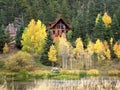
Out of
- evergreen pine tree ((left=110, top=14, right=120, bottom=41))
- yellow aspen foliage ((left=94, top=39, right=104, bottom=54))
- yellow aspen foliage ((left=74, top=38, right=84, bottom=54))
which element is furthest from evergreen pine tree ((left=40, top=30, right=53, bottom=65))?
evergreen pine tree ((left=110, top=14, right=120, bottom=41))

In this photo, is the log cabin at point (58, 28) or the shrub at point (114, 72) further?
the log cabin at point (58, 28)

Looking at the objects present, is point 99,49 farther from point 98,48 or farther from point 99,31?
point 99,31

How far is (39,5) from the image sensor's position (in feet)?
296

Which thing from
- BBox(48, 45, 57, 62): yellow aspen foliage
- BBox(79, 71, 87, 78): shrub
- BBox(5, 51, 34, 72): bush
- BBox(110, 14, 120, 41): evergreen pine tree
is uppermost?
BBox(110, 14, 120, 41): evergreen pine tree

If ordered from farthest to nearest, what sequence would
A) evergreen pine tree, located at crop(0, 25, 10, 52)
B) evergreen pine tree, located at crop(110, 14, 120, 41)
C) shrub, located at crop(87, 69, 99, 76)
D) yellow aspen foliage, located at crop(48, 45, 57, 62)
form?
1. evergreen pine tree, located at crop(110, 14, 120, 41)
2. evergreen pine tree, located at crop(0, 25, 10, 52)
3. yellow aspen foliage, located at crop(48, 45, 57, 62)
4. shrub, located at crop(87, 69, 99, 76)

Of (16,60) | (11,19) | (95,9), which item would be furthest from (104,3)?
(16,60)

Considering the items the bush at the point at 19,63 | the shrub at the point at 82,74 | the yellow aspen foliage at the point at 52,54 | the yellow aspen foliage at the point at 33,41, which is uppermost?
the yellow aspen foliage at the point at 33,41

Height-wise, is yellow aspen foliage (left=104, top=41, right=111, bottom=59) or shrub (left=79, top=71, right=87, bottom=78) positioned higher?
yellow aspen foliage (left=104, top=41, right=111, bottom=59)

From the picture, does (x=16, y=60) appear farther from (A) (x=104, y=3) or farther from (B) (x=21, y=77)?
(A) (x=104, y=3)

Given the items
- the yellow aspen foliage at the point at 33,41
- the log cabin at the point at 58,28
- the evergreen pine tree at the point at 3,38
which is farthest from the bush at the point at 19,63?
the log cabin at the point at 58,28

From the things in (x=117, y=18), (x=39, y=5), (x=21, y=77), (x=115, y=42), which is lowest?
(x=21, y=77)

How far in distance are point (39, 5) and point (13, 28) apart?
523 inches

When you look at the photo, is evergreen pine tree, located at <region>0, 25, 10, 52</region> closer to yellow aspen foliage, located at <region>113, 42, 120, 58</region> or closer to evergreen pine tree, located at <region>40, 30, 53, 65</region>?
evergreen pine tree, located at <region>40, 30, 53, 65</region>

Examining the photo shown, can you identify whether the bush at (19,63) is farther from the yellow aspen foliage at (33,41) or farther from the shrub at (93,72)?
the shrub at (93,72)
